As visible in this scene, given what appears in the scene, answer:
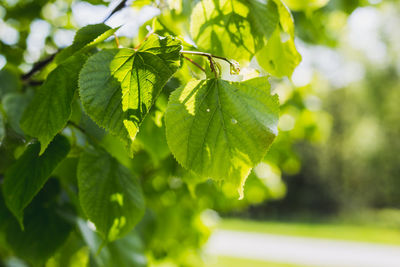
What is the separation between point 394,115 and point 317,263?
34.8 ft

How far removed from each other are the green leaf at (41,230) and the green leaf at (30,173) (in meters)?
0.27

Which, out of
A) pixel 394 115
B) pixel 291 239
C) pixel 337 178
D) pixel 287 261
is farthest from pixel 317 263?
pixel 337 178

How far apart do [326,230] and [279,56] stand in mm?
19274

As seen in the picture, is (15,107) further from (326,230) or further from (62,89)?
(326,230)

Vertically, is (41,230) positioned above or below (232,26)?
below

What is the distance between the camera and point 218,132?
63 centimetres

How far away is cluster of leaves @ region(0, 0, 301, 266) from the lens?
0.61 meters

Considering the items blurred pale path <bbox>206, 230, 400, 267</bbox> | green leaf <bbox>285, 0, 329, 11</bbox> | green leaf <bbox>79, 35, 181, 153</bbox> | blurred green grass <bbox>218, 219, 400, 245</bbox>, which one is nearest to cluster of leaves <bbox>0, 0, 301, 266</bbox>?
green leaf <bbox>79, 35, 181, 153</bbox>

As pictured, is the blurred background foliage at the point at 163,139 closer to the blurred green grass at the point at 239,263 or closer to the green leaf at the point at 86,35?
the green leaf at the point at 86,35

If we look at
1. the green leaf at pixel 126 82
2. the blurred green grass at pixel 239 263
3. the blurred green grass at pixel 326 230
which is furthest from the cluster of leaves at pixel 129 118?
the blurred green grass at pixel 326 230

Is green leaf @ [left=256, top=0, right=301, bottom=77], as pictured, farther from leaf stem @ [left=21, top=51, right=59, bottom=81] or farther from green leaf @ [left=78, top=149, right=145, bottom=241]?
leaf stem @ [left=21, top=51, right=59, bottom=81]

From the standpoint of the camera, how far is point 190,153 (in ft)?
2.02

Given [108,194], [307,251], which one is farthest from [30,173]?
[307,251]

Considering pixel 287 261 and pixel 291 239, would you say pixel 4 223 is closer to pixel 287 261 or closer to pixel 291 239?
pixel 287 261
